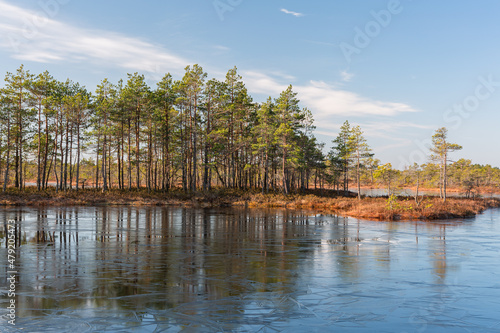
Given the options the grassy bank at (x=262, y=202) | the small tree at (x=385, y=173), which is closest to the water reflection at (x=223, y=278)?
the grassy bank at (x=262, y=202)

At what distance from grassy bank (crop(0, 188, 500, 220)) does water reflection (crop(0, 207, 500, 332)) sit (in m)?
12.4

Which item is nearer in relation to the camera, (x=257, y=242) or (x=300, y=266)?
(x=300, y=266)

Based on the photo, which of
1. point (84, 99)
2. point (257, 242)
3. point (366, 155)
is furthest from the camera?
point (366, 155)

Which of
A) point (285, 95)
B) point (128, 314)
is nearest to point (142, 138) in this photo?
point (285, 95)

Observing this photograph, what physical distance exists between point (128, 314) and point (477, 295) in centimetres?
902

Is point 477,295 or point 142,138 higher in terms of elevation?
point 142,138

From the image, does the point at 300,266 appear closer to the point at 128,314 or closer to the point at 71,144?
the point at 128,314

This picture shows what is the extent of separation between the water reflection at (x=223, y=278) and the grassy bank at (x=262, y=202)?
1235cm

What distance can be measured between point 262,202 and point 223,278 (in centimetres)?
3319

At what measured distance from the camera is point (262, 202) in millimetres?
43875

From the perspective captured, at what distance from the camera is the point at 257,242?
58.5 ft

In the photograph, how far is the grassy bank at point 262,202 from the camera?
3236 centimetres

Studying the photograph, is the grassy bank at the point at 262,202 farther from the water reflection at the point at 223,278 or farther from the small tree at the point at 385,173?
the small tree at the point at 385,173

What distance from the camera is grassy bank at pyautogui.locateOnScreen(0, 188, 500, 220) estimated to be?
32.4m
